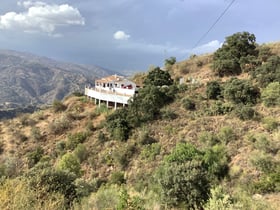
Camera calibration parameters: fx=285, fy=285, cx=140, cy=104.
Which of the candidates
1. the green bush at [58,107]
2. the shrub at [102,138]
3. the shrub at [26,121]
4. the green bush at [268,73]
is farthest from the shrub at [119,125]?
the green bush at [268,73]

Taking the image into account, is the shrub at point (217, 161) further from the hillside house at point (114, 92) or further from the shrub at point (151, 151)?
the hillside house at point (114, 92)

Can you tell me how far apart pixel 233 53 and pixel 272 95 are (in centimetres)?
1106

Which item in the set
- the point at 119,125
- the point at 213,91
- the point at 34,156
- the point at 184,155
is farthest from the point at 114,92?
the point at 184,155

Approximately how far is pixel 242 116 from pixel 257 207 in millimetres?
15369

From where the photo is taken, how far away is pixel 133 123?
25938mm

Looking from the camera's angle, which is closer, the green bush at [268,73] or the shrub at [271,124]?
the shrub at [271,124]

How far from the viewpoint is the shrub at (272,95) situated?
22672 mm

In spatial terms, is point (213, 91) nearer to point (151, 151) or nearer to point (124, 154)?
point (151, 151)

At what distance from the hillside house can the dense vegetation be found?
1403mm

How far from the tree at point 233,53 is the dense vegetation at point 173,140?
11 cm

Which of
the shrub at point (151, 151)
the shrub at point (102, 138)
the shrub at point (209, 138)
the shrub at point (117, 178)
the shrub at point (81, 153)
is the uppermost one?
the shrub at point (209, 138)

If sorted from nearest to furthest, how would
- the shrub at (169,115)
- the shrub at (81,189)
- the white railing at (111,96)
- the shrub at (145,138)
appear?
the shrub at (81,189), the shrub at (145,138), the shrub at (169,115), the white railing at (111,96)

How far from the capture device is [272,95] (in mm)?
22859

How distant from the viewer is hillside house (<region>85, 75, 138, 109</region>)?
32.2 metres
